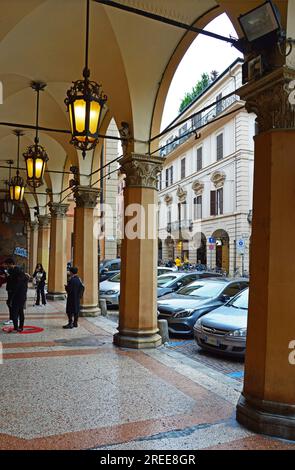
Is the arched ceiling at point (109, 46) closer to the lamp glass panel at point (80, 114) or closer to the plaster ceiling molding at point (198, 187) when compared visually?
the lamp glass panel at point (80, 114)

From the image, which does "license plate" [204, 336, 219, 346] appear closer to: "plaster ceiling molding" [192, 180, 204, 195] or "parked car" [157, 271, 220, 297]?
"parked car" [157, 271, 220, 297]

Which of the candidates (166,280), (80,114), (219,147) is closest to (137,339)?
(80,114)

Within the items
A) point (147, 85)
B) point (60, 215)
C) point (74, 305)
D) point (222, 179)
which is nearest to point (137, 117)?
point (147, 85)

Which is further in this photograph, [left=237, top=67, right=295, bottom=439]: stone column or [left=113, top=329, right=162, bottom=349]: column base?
[left=113, top=329, right=162, bottom=349]: column base

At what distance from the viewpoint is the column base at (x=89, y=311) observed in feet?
37.5

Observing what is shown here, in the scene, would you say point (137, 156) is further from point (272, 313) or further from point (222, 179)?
point (222, 179)

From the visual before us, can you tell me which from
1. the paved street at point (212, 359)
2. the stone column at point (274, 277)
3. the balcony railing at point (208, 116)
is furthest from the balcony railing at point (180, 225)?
the stone column at point (274, 277)

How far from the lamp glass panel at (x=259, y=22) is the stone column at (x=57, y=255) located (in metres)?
12.4

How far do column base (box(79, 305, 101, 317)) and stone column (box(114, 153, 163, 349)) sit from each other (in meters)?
3.71

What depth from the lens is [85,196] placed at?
1184 cm

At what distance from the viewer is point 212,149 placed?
106 ft

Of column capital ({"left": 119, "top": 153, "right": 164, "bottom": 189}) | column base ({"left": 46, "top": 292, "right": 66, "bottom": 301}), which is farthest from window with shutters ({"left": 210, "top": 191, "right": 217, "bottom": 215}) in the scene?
column capital ({"left": 119, "top": 153, "right": 164, "bottom": 189})

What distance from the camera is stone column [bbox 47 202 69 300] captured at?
1548 cm

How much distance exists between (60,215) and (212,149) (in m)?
19.5
